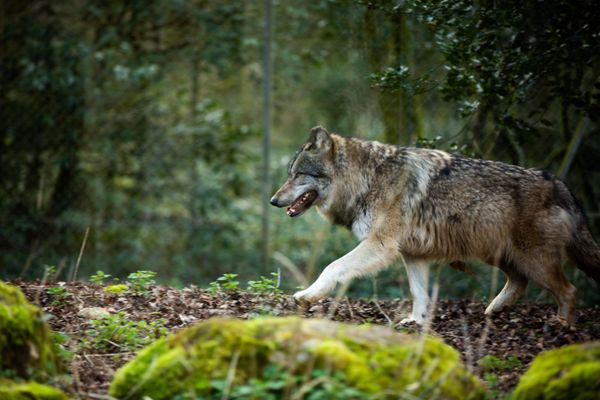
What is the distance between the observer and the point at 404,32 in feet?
29.0

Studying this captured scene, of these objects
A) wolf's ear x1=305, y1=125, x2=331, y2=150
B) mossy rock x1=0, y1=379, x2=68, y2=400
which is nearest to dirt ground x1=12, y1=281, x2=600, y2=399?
mossy rock x1=0, y1=379, x2=68, y2=400

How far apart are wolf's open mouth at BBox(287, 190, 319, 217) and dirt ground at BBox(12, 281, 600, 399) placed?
0.96 m

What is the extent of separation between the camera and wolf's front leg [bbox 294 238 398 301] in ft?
19.4

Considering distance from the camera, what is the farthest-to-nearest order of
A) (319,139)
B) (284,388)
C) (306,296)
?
(319,139), (306,296), (284,388)

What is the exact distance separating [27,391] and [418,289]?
12.6ft

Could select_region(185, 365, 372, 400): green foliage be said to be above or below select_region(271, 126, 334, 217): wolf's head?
below

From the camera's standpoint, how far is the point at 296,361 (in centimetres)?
333

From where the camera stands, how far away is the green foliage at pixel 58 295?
5.50 metres

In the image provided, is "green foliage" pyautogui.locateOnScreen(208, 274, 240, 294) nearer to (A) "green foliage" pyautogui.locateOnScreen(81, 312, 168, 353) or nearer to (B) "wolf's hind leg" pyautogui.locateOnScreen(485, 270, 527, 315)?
(A) "green foliage" pyautogui.locateOnScreen(81, 312, 168, 353)

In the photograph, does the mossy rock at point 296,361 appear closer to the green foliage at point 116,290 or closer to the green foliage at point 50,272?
the green foliage at point 50,272

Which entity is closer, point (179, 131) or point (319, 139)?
point (319, 139)

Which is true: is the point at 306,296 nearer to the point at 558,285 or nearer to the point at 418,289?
the point at 418,289

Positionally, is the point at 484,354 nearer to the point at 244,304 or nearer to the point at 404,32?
the point at 244,304

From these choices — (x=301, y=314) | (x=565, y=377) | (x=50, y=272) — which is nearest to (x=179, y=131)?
(x=50, y=272)
